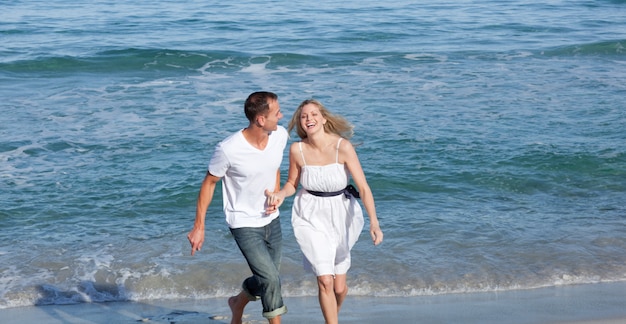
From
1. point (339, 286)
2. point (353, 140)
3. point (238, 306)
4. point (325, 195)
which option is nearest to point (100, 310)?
point (238, 306)

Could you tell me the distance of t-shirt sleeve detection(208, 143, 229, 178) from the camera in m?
5.18

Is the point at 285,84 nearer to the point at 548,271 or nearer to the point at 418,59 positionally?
the point at 418,59

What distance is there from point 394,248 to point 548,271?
144cm

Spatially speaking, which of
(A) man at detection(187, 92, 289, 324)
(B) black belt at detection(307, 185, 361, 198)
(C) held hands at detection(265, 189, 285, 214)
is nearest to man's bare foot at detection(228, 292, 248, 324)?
(A) man at detection(187, 92, 289, 324)

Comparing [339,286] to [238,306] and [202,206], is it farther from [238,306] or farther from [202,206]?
[202,206]

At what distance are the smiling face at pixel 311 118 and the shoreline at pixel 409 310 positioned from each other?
1.59 metres

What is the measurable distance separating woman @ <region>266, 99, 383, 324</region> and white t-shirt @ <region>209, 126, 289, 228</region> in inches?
4.6

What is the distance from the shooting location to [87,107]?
14.8 metres

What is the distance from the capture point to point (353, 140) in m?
12.5

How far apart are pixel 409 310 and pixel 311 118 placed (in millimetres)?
1936

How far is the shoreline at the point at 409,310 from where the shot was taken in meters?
6.22

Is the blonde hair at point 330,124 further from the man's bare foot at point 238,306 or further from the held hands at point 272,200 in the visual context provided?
the man's bare foot at point 238,306

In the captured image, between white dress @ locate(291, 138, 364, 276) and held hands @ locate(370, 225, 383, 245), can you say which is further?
white dress @ locate(291, 138, 364, 276)

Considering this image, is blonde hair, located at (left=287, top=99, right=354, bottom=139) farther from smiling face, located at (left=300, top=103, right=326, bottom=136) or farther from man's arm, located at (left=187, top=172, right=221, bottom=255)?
man's arm, located at (left=187, top=172, right=221, bottom=255)
